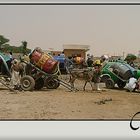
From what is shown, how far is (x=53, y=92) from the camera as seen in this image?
16.8 m

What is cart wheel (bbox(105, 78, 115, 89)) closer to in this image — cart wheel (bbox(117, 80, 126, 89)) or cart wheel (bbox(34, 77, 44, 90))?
cart wheel (bbox(117, 80, 126, 89))

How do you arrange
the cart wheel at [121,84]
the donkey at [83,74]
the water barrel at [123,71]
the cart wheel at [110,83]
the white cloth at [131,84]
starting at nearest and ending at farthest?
the donkey at [83,74], the white cloth at [131,84], the water barrel at [123,71], the cart wheel at [110,83], the cart wheel at [121,84]

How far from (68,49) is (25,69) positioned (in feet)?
57.3

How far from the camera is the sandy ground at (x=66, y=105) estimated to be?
1138 cm

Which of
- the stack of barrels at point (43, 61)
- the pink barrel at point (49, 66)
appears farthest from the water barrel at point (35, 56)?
the pink barrel at point (49, 66)

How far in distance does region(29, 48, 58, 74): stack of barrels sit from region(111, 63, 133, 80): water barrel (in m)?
3.15

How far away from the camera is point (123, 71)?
18.8 m

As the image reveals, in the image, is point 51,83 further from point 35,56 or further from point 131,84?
point 131,84

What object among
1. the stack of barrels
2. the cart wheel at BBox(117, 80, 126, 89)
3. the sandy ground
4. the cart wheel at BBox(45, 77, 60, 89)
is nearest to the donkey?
the cart wheel at BBox(45, 77, 60, 89)

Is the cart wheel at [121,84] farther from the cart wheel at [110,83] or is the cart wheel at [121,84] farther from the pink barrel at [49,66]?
the pink barrel at [49,66]

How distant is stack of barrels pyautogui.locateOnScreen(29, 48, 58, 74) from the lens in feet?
55.9

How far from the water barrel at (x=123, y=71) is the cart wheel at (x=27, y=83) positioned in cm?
397

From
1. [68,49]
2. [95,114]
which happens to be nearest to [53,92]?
[95,114]

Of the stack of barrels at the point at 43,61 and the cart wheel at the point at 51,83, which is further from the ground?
the stack of barrels at the point at 43,61
